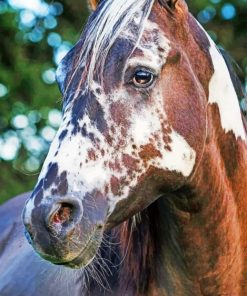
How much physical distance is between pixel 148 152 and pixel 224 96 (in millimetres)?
463

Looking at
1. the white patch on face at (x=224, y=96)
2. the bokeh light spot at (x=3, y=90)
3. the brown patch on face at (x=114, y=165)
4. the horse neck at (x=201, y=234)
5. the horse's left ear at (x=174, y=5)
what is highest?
the horse's left ear at (x=174, y=5)

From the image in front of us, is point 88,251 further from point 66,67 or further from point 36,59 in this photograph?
point 36,59

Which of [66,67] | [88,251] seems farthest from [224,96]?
[88,251]

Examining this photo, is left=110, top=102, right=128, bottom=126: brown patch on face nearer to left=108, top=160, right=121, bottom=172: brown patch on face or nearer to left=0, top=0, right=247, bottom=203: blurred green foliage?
left=108, top=160, right=121, bottom=172: brown patch on face

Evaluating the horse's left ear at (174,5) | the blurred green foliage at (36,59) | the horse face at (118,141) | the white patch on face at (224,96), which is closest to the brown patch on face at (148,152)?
the horse face at (118,141)

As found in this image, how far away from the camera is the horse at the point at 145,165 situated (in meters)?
2.67

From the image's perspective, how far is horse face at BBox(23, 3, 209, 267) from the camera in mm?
2631

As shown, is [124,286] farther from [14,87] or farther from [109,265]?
[14,87]

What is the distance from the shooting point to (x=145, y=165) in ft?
9.24

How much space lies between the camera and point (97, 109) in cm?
276

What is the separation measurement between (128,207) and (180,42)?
62 centimetres

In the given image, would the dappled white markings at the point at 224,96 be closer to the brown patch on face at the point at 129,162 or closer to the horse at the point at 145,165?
the horse at the point at 145,165

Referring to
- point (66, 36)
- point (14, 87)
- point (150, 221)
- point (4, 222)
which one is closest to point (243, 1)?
point (66, 36)

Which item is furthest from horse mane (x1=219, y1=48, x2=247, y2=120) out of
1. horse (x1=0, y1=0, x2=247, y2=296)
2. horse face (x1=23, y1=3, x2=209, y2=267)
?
horse face (x1=23, y1=3, x2=209, y2=267)
